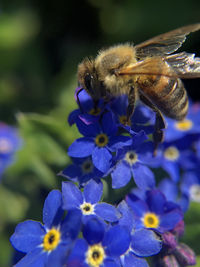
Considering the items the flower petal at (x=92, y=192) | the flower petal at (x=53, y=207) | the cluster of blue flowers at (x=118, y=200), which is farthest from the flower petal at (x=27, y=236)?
the flower petal at (x=92, y=192)

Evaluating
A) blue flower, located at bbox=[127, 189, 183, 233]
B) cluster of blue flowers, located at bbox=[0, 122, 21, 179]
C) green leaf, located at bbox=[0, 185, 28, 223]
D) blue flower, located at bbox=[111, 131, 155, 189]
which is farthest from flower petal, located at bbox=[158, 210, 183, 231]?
cluster of blue flowers, located at bbox=[0, 122, 21, 179]

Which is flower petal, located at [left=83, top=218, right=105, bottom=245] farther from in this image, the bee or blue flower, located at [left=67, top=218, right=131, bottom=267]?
the bee

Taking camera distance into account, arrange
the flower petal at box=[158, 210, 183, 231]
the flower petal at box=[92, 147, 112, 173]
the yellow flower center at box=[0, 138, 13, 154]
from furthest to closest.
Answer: the yellow flower center at box=[0, 138, 13, 154] < the flower petal at box=[158, 210, 183, 231] < the flower petal at box=[92, 147, 112, 173]

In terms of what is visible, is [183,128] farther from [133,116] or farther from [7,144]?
[7,144]

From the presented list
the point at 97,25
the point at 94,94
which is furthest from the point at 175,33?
the point at 97,25

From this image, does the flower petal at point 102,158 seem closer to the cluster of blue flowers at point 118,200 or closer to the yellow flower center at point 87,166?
the cluster of blue flowers at point 118,200

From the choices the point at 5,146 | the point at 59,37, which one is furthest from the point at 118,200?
the point at 59,37
